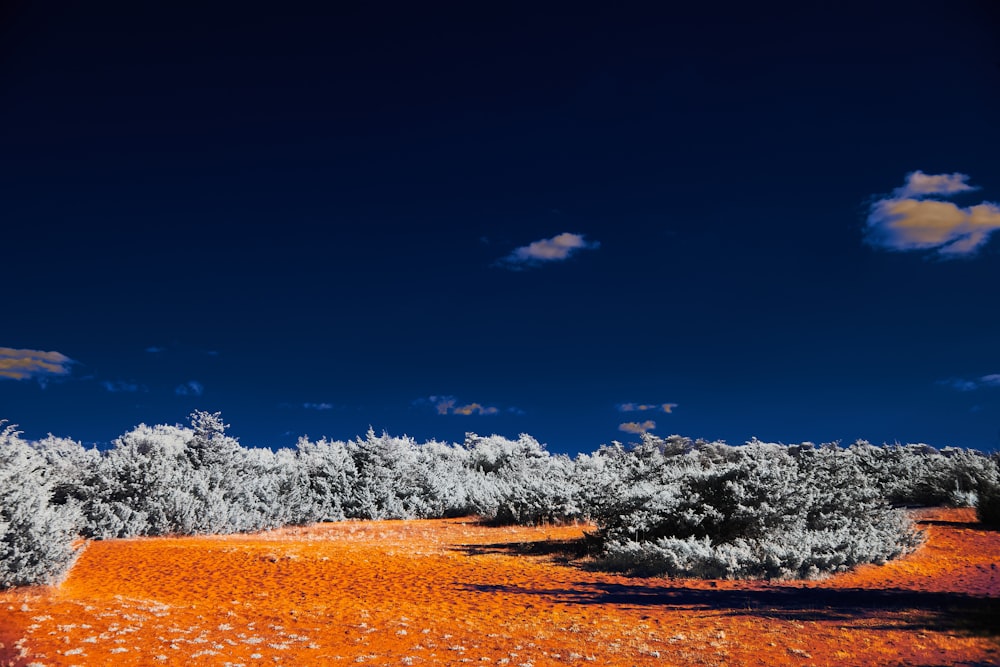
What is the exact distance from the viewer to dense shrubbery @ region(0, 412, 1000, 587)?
9.93 meters

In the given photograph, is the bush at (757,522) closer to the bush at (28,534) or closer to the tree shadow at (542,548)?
the tree shadow at (542,548)

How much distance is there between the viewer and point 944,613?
24.4 ft

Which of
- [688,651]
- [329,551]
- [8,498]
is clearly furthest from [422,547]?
[688,651]

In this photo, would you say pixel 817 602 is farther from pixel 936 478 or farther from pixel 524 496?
pixel 936 478

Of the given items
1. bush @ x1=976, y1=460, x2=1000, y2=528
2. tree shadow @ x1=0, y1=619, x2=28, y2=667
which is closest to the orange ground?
tree shadow @ x1=0, y1=619, x2=28, y2=667

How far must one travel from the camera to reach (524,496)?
18.0 metres

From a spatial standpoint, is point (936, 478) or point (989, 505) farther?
point (936, 478)

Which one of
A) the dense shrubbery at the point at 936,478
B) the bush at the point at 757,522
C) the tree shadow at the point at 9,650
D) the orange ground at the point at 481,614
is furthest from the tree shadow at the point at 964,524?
the tree shadow at the point at 9,650

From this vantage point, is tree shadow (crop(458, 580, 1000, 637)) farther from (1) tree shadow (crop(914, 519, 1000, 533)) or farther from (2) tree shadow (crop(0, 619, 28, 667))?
(1) tree shadow (crop(914, 519, 1000, 533))

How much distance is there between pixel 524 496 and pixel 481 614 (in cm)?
1036

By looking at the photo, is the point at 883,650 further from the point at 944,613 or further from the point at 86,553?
the point at 86,553

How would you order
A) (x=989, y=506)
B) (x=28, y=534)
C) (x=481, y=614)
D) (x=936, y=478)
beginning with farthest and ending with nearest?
(x=936, y=478), (x=989, y=506), (x=28, y=534), (x=481, y=614)

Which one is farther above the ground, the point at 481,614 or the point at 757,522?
the point at 757,522

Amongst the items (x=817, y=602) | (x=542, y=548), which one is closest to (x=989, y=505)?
(x=817, y=602)
